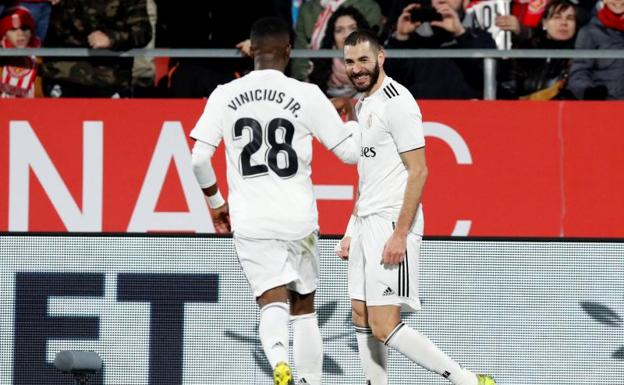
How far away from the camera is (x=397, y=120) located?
7375 millimetres

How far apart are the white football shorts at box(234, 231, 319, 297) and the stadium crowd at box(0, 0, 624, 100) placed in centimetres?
370

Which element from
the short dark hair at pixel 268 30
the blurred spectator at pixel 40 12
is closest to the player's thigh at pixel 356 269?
the short dark hair at pixel 268 30

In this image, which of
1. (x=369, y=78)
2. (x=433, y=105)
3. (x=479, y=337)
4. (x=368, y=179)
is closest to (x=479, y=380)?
(x=479, y=337)

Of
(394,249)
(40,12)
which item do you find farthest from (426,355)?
(40,12)

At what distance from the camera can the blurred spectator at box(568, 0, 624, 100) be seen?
1070 cm

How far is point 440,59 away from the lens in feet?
35.2

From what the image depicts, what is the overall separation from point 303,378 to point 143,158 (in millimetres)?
3997

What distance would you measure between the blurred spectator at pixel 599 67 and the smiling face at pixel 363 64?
11.8 feet

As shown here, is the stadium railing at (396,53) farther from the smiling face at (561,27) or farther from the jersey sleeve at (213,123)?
the jersey sleeve at (213,123)

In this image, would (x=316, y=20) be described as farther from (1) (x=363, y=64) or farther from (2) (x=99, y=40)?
(1) (x=363, y=64)

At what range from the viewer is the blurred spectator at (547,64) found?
10.8 m

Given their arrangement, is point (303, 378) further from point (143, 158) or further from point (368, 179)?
point (143, 158)

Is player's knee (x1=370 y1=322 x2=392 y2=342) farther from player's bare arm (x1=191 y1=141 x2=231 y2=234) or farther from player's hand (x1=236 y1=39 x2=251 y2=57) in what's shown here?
player's hand (x1=236 y1=39 x2=251 y2=57)

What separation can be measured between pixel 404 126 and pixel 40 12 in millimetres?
4746
